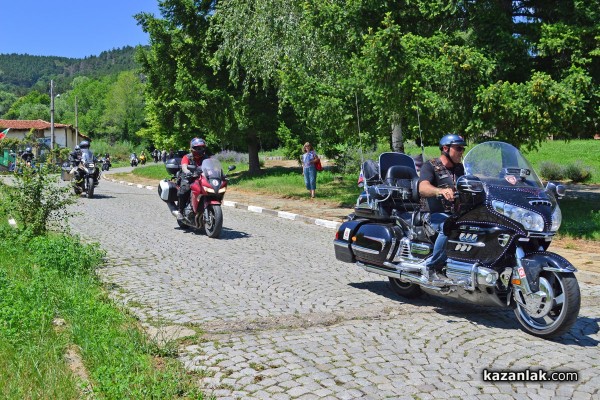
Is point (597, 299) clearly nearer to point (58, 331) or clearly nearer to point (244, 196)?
point (58, 331)

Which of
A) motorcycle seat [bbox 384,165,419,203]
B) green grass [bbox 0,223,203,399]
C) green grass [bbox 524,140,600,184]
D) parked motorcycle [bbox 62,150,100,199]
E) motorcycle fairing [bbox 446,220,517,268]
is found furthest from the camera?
green grass [bbox 524,140,600,184]

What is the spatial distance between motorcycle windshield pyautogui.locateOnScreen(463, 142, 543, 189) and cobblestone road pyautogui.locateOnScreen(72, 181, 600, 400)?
139 cm

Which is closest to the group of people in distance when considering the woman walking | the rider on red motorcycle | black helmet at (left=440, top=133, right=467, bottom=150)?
black helmet at (left=440, top=133, right=467, bottom=150)

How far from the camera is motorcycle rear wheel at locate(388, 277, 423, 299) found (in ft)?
22.7

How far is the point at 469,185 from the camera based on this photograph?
559cm

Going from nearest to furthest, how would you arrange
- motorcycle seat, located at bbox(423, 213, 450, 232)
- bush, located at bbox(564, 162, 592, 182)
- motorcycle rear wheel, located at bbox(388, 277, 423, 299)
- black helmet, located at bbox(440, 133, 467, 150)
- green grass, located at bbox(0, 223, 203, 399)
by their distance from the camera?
1. green grass, located at bbox(0, 223, 203, 399)
2. motorcycle seat, located at bbox(423, 213, 450, 232)
3. black helmet, located at bbox(440, 133, 467, 150)
4. motorcycle rear wheel, located at bbox(388, 277, 423, 299)
5. bush, located at bbox(564, 162, 592, 182)

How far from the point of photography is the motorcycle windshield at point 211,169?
11.8m

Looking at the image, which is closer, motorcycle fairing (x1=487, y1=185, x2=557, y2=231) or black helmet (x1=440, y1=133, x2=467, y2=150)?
motorcycle fairing (x1=487, y1=185, x2=557, y2=231)

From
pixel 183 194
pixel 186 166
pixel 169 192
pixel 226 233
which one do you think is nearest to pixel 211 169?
pixel 186 166

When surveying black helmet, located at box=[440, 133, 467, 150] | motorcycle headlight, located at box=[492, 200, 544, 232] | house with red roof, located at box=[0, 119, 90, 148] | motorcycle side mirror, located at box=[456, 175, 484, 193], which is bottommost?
motorcycle headlight, located at box=[492, 200, 544, 232]

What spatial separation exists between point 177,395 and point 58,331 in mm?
1791

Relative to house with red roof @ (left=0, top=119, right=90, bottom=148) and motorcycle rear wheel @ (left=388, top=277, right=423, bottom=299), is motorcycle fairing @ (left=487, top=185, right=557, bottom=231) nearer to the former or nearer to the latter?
motorcycle rear wheel @ (left=388, top=277, right=423, bottom=299)

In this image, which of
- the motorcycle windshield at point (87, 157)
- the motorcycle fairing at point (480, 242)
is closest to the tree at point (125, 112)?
the motorcycle windshield at point (87, 157)

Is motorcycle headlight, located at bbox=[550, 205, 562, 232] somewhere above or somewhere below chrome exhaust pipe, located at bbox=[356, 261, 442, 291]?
above
